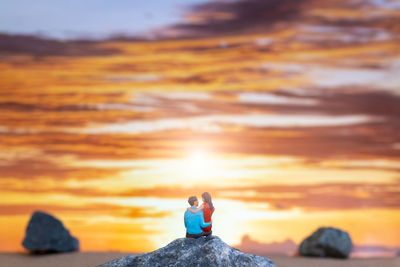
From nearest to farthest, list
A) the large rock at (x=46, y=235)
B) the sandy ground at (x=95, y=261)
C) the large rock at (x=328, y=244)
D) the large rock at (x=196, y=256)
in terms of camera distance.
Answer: the large rock at (x=196, y=256) < the sandy ground at (x=95, y=261) < the large rock at (x=328, y=244) < the large rock at (x=46, y=235)

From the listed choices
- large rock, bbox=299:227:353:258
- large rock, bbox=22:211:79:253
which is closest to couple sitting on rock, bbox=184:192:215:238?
large rock, bbox=299:227:353:258

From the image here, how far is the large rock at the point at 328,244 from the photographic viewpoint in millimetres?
27234

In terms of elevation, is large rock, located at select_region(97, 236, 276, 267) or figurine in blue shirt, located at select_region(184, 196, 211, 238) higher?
figurine in blue shirt, located at select_region(184, 196, 211, 238)

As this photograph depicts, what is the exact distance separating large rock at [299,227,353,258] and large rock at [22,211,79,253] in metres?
12.3

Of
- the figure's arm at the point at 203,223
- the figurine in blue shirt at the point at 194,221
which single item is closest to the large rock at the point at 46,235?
the figurine in blue shirt at the point at 194,221

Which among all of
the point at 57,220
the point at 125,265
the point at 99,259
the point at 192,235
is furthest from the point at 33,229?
the point at 192,235

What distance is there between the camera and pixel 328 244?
27188mm

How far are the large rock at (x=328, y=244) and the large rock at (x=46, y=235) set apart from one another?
1227 cm

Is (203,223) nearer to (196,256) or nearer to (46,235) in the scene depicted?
(196,256)

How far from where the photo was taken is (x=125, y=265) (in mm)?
19484

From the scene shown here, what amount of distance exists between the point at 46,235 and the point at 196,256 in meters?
11.8

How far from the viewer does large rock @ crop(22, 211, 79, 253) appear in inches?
1087

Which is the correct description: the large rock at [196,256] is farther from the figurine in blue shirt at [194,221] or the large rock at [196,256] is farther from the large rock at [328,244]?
the large rock at [328,244]

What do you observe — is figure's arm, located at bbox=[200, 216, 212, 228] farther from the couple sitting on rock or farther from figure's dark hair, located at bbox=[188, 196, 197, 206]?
figure's dark hair, located at bbox=[188, 196, 197, 206]
